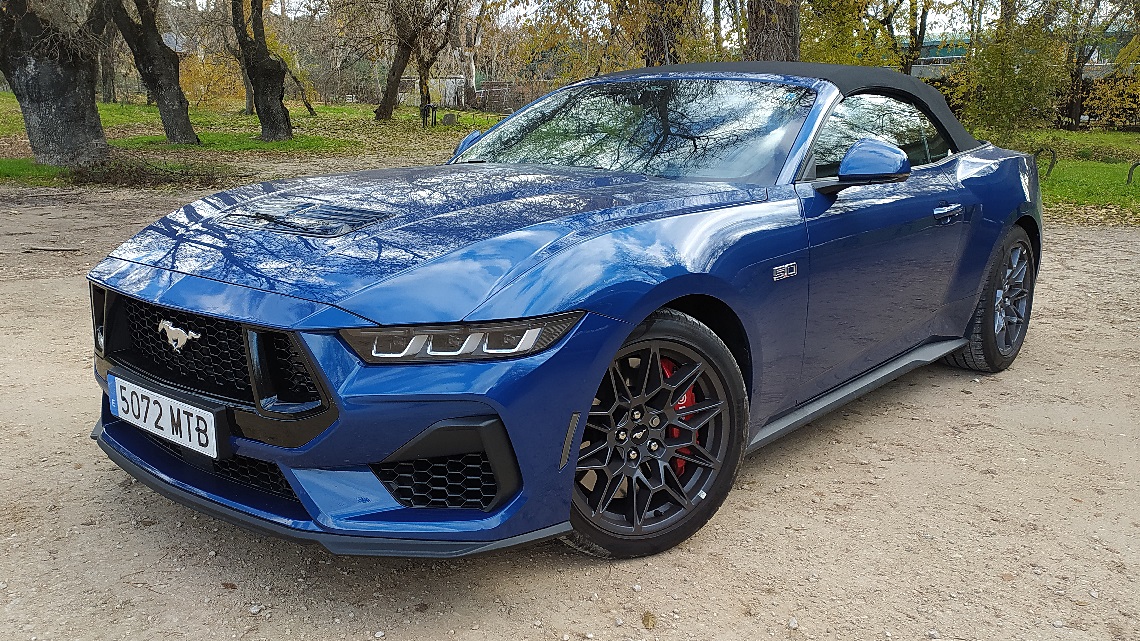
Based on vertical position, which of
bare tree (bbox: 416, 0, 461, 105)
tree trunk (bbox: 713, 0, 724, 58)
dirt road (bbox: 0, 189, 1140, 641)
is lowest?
dirt road (bbox: 0, 189, 1140, 641)

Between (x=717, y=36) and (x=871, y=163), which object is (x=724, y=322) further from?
(x=717, y=36)

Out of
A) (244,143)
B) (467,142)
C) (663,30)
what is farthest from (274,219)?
(244,143)

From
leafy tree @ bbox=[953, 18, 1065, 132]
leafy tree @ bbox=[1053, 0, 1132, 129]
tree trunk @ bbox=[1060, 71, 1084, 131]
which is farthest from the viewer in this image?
tree trunk @ bbox=[1060, 71, 1084, 131]

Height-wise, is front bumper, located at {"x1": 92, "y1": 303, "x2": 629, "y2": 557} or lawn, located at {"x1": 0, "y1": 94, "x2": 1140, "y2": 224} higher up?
lawn, located at {"x1": 0, "y1": 94, "x2": 1140, "y2": 224}

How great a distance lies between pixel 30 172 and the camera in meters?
13.9

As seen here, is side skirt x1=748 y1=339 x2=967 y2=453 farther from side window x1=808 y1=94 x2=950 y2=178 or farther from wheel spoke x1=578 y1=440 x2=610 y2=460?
side window x1=808 y1=94 x2=950 y2=178

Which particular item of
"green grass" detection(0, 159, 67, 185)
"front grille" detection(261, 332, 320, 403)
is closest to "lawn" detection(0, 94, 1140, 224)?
"green grass" detection(0, 159, 67, 185)

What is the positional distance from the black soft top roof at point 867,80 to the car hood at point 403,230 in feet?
3.11

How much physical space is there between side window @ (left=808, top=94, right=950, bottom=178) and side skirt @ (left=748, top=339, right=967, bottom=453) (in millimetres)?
811

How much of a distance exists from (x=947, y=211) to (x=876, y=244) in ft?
2.29

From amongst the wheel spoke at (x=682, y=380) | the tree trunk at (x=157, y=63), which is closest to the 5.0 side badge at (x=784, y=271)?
the wheel spoke at (x=682, y=380)

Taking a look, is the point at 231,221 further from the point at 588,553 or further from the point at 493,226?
the point at 588,553

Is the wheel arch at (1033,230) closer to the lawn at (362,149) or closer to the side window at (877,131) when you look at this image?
the side window at (877,131)

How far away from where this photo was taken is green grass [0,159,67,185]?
13.2 meters
